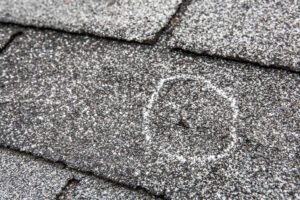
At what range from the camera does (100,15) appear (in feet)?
6.05

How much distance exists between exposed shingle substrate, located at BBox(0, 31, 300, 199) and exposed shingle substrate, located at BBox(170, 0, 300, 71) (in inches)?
2.5

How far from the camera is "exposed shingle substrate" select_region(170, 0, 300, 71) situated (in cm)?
151

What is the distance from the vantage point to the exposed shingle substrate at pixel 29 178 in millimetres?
1300

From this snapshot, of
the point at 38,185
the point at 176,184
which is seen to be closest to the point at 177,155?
the point at 176,184

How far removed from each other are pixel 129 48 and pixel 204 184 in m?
0.80

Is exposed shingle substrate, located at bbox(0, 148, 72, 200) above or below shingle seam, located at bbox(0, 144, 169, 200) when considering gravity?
below

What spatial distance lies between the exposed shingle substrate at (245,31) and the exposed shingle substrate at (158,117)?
6 centimetres

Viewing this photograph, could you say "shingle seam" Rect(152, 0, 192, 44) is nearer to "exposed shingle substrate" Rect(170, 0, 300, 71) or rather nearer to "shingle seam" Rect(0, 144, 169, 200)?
"exposed shingle substrate" Rect(170, 0, 300, 71)

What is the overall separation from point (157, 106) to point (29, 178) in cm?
61

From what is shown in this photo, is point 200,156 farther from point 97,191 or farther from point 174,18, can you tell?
point 174,18

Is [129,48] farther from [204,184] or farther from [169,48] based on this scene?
[204,184]

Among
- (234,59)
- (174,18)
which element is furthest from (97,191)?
(174,18)

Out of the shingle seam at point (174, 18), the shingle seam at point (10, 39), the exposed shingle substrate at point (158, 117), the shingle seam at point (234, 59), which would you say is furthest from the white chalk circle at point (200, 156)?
the shingle seam at point (10, 39)

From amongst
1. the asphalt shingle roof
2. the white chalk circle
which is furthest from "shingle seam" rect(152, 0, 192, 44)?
the white chalk circle
